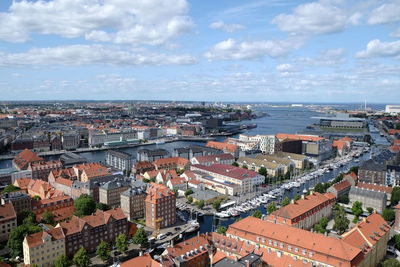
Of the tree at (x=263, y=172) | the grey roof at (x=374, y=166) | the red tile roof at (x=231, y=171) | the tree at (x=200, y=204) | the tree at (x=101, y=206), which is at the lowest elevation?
the tree at (x=200, y=204)

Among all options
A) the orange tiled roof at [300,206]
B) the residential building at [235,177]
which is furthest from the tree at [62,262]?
the residential building at [235,177]

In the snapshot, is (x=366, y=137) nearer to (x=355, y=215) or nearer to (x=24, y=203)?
(x=355, y=215)

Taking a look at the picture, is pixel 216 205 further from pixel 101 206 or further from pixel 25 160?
pixel 25 160

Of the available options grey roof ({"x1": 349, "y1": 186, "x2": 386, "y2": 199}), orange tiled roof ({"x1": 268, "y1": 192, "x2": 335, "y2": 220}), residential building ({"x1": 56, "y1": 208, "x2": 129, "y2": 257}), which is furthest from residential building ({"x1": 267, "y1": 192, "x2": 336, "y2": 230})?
residential building ({"x1": 56, "y1": 208, "x2": 129, "y2": 257})

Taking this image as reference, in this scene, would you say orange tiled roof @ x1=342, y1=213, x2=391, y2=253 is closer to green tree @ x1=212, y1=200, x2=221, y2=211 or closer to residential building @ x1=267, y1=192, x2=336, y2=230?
residential building @ x1=267, y1=192, x2=336, y2=230

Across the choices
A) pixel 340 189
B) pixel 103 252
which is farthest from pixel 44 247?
pixel 340 189

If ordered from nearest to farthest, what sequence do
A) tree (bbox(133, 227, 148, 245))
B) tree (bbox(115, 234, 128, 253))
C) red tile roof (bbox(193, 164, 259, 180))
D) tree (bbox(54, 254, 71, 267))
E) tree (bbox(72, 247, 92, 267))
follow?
tree (bbox(54, 254, 71, 267))
tree (bbox(72, 247, 92, 267))
tree (bbox(115, 234, 128, 253))
tree (bbox(133, 227, 148, 245))
red tile roof (bbox(193, 164, 259, 180))

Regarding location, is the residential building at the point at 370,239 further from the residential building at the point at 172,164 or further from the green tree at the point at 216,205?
the residential building at the point at 172,164

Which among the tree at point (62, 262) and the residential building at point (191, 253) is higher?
the residential building at point (191, 253)
